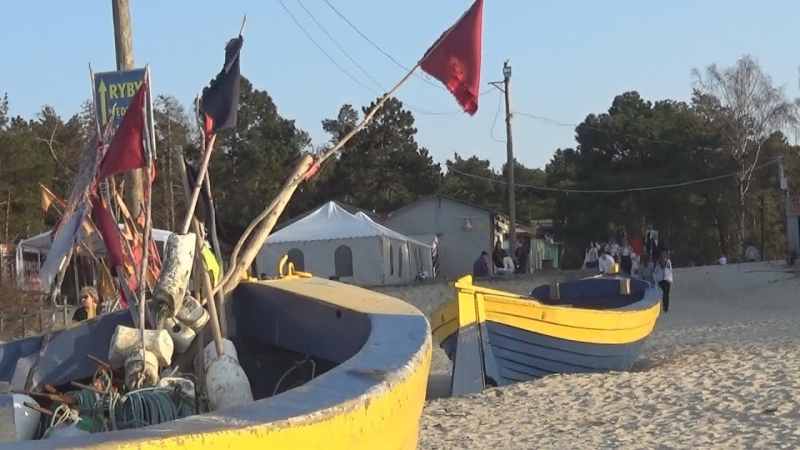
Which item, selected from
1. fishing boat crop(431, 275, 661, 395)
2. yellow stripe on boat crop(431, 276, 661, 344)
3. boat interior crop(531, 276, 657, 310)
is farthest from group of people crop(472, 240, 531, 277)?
yellow stripe on boat crop(431, 276, 661, 344)

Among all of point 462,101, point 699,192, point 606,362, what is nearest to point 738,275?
point 699,192

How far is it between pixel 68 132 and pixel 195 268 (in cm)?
3994

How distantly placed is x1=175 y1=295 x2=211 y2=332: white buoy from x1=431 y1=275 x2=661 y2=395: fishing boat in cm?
737

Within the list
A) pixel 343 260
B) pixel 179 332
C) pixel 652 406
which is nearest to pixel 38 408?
pixel 179 332

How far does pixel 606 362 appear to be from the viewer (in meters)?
13.8

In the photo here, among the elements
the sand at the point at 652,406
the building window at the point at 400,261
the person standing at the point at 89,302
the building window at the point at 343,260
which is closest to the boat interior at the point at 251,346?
the person standing at the point at 89,302

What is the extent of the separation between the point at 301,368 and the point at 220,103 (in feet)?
4.55

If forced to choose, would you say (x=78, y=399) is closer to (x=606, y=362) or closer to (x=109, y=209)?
(x=109, y=209)

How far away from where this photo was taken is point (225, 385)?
4.16 metres

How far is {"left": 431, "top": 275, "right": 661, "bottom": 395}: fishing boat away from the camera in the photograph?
12.2 meters

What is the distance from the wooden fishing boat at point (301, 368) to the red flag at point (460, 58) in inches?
52.3

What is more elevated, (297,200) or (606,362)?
(297,200)

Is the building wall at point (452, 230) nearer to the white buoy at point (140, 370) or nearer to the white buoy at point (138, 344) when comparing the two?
the white buoy at point (138, 344)

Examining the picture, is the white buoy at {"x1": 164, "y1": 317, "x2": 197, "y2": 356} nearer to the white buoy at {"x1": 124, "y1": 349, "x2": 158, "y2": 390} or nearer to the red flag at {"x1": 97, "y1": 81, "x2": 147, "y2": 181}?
the white buoy at {"x1": 124, "y1": 349, "x2": 158, "y2": 390}
